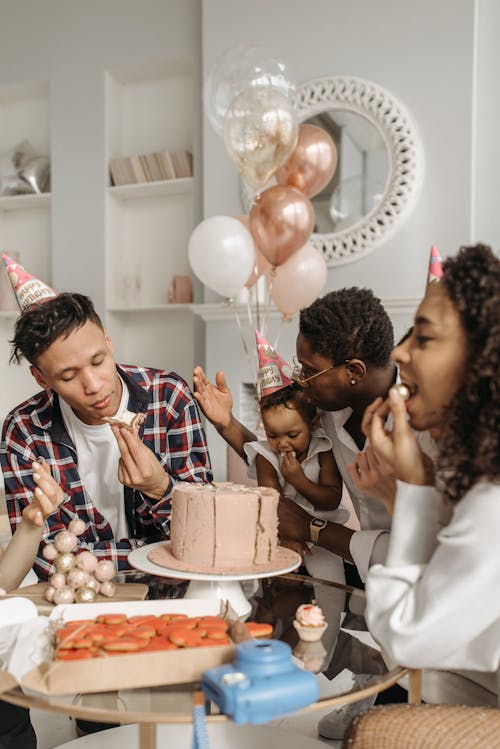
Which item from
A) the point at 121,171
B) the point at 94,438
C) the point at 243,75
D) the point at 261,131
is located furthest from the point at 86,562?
the point at 121,171

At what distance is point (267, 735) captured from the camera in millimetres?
1573

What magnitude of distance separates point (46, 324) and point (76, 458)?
42 centimetres

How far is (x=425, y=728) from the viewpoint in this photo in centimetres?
104

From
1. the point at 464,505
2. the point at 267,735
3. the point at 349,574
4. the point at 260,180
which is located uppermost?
the point at 260,180

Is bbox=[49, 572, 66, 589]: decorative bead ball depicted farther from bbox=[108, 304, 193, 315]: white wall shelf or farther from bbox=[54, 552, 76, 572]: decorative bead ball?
bbox=[108, 304, 193, 315]: white wall shelf

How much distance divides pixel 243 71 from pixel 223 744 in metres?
2.84

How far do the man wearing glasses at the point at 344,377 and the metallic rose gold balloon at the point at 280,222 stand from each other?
1170 mm

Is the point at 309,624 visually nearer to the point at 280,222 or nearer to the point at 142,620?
the point at 142,620

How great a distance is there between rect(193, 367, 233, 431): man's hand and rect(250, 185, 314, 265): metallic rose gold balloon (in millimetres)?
1138

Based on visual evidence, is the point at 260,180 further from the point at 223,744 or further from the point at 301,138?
the point at 223,744

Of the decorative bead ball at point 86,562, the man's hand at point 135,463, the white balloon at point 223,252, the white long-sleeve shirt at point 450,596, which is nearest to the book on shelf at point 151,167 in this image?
the white balloon at point 223,252

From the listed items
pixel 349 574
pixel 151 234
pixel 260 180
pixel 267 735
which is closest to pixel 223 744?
pixel 267 735

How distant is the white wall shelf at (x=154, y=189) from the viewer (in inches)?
178

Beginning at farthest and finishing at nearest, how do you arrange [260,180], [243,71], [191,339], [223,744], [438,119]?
[191,339] < [438,119] < [243,71] < [260,180] < [223,744]
